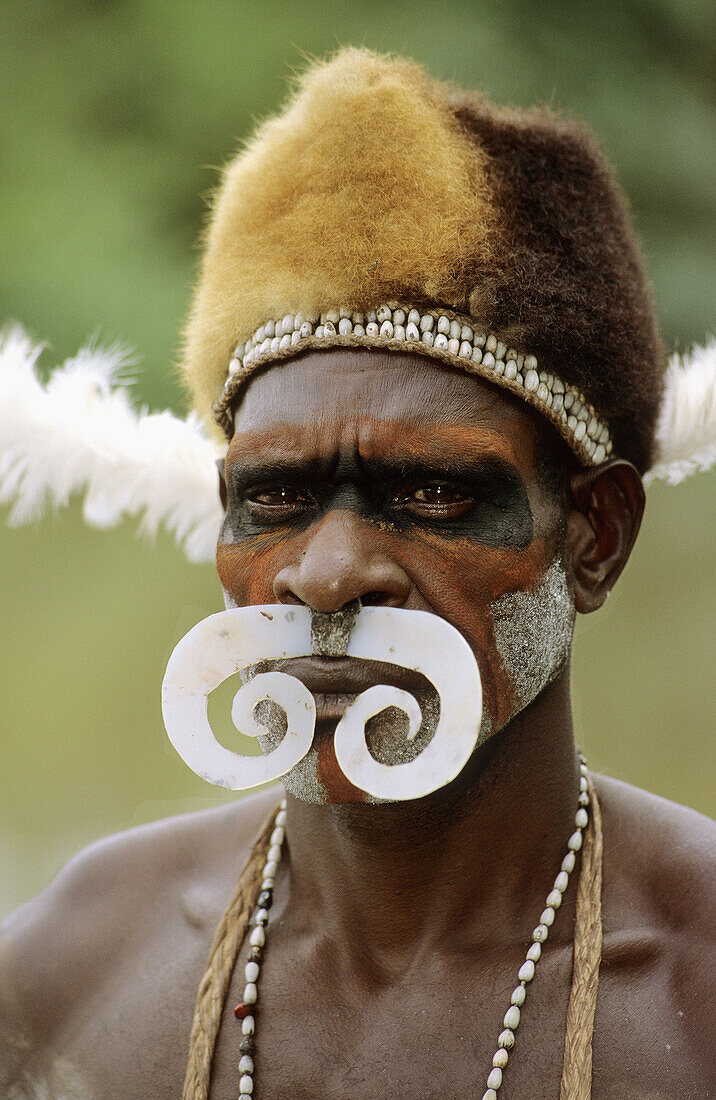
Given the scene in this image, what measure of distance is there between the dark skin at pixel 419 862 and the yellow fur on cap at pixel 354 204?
0.52 feet

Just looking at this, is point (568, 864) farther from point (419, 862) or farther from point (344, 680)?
point (344, 680)

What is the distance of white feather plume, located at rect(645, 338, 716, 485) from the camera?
104 inches

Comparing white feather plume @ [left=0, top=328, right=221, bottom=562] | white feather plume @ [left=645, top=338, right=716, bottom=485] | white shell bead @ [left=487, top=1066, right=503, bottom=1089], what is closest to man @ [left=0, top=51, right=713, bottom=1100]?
white shell bead @ [left=487, top=1066, right=503, bottom=1089]

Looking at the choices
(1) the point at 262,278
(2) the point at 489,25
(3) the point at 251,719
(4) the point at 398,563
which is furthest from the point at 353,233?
(2) the point at 489,25

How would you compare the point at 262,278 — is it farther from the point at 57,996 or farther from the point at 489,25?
the point at 489,25

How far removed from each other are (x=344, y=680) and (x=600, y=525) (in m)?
0.73

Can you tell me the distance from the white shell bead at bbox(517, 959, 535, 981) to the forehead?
963 mm

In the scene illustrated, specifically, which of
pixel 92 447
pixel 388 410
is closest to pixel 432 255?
pixel 388 410

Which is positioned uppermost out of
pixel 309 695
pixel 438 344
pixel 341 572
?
pixel 438 344

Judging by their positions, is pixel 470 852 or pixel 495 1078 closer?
pixel 495 1078

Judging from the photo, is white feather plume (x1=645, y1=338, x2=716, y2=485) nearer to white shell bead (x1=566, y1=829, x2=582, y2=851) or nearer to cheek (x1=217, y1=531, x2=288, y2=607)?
white shell bead (x1=566, y1=829, x2=582, y2=851)

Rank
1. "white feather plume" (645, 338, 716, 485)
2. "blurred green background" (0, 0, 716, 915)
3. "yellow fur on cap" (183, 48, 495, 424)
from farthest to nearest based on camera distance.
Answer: "blurred green background" (0, 0, 716, 915)
"white feather plume" (645, 338, 716, 485)
"yellow fur on cap" (183, 48, 495, 424)

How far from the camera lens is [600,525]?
Result: 7.86 feet

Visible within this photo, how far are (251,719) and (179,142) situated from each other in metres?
4.83
